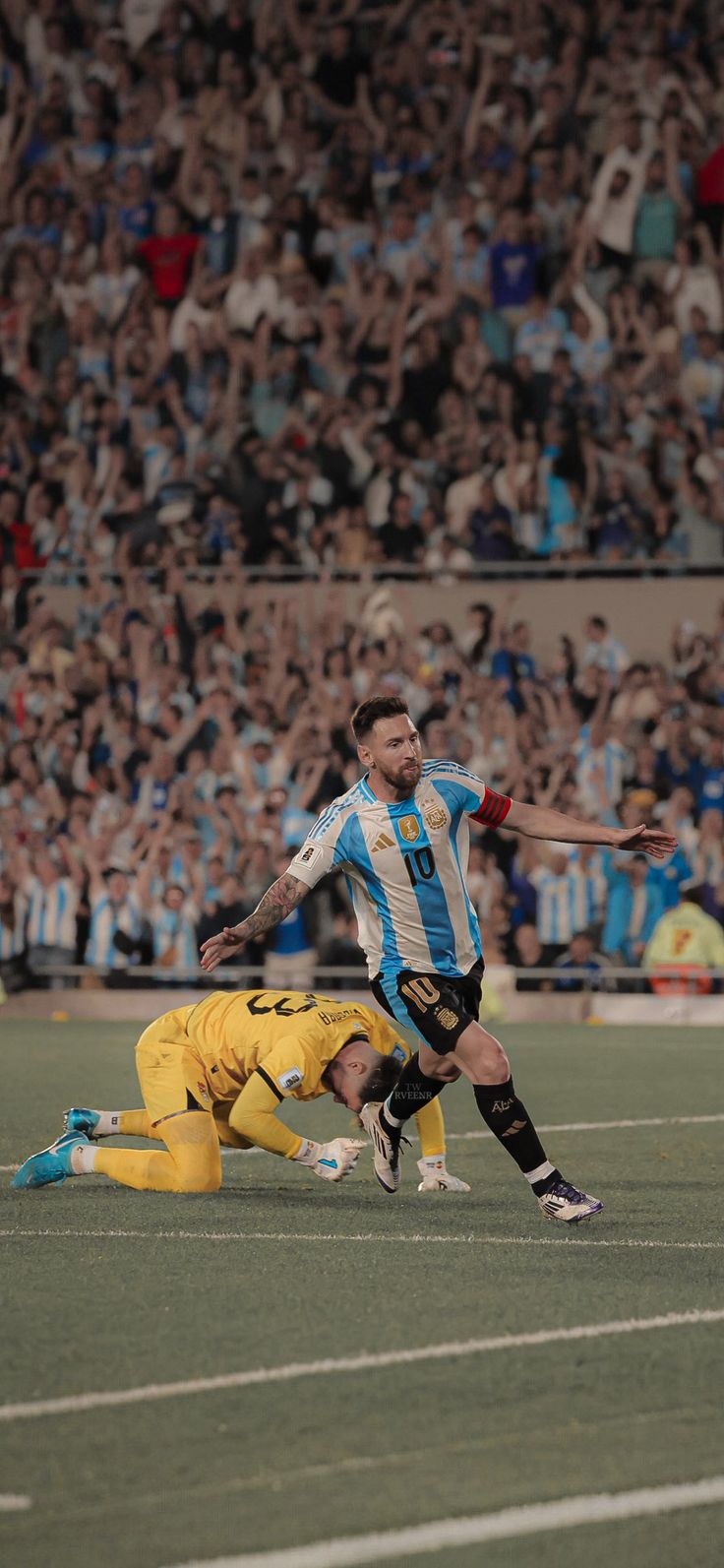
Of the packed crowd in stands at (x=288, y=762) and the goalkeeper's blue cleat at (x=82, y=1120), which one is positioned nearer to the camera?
the goalkeeper's blue cleat at (x=82, y=1120)

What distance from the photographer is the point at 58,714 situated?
77.1ft

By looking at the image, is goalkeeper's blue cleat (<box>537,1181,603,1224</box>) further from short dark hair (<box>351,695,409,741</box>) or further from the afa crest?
short dark hair (<box>351,695,409,741</box>)

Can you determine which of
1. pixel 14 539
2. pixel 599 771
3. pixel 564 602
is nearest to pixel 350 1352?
pixel 599 771

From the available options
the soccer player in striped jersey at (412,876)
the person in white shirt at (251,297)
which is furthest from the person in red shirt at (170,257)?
the soccer player in striped jersey at (412,876)

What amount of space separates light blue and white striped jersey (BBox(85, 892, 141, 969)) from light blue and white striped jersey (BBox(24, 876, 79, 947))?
9.9 inches

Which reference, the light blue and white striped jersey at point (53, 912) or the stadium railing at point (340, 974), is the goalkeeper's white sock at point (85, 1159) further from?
the light blue and white striped jersey at point (53, 912)

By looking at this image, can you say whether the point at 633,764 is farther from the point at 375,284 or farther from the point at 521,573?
the point at 375,284

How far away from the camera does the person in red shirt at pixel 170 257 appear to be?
26.1 meters

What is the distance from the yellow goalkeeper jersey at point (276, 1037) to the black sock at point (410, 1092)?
31cm

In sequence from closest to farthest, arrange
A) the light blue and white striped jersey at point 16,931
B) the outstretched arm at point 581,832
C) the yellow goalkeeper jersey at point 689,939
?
the outstretched arm at point 581,832 < the yellow goalkeeper jersey at point 689,939 < the light blue and white striped jersey at point 16,931

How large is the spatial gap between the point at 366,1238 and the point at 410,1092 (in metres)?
1.15

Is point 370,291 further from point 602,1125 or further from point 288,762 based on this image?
point 602,1125

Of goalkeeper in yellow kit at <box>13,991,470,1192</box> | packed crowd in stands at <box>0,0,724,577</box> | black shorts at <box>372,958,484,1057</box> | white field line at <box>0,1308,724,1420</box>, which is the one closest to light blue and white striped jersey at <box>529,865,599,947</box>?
packed crowd in stands at <box>0,0,724,577</box>

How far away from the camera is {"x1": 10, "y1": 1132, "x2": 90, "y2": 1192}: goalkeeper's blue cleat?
9.38 meters
